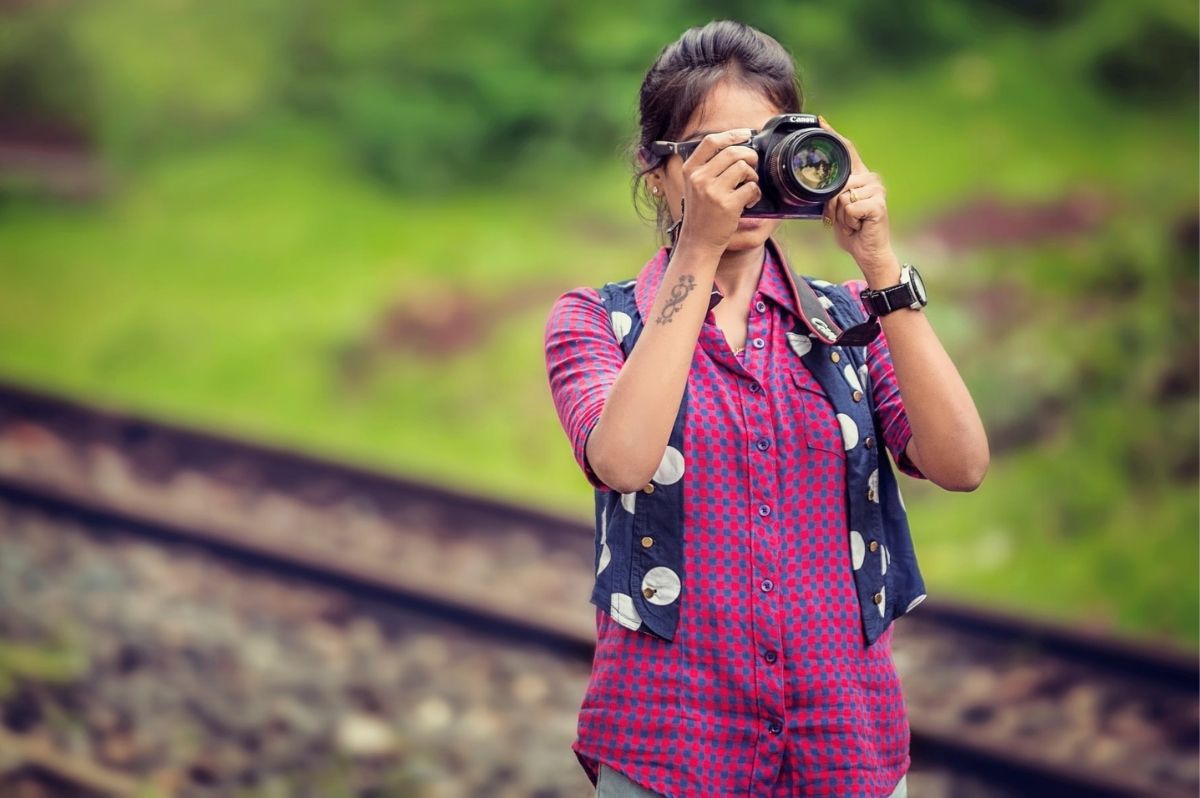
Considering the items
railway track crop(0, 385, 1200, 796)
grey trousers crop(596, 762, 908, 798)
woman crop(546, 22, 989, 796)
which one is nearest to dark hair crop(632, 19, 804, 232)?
woman crop(546, 22, 989, 796)

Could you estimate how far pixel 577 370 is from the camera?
158cm

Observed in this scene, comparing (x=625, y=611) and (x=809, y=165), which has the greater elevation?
(x=809, y=165)

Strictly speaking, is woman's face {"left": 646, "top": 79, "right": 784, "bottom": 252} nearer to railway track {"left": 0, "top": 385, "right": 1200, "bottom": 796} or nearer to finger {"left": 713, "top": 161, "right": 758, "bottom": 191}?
finger {"left": 713, "top": 161, "right": 758, "bottom": 191}

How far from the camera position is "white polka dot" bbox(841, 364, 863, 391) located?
62.5 inches

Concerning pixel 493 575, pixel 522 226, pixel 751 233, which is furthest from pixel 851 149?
pixel 522 226

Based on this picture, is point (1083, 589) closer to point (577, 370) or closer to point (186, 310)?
point (577, 370)

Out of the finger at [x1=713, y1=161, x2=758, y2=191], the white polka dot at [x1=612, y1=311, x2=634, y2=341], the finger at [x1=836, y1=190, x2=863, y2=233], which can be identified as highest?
the finger at [x1=713, y1=161, x2=758, y2=191]

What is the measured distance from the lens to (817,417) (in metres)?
1.54

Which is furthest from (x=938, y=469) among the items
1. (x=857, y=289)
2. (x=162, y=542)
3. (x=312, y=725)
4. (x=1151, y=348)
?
(x=162, y=542)

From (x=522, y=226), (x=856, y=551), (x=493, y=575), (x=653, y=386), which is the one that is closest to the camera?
(x=653, y=386)

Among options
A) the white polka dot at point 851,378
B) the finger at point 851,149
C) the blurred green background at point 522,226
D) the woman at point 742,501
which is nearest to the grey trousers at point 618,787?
the woman at point 742,501

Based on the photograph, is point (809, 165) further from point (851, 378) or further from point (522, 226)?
point (522, 226)

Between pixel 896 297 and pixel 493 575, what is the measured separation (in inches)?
103

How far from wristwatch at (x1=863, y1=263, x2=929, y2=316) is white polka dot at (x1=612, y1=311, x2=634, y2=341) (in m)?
0.29
